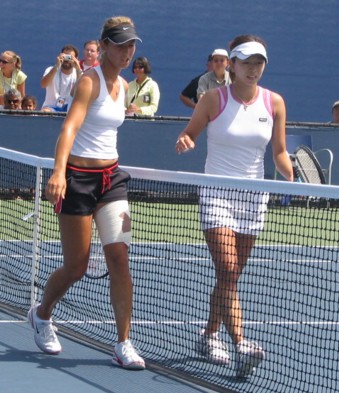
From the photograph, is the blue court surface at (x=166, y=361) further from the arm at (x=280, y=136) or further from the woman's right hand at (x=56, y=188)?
the woman's right hand at (x=56, y=188)

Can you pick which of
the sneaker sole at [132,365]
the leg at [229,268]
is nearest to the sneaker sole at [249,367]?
the leg at [229,268]

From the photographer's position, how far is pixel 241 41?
587cm

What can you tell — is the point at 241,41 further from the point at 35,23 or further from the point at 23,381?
the point at 35,23

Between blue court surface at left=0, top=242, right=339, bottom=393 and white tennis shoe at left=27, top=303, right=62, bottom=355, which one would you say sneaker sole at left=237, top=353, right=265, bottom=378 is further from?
white tennis shoe at left=27, top=303, right=62, bottom=355

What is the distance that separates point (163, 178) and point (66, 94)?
31.0ft

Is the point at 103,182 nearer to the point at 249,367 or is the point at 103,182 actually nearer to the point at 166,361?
the point at 166,361

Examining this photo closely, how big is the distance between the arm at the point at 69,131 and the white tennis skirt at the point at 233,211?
778 millimetres

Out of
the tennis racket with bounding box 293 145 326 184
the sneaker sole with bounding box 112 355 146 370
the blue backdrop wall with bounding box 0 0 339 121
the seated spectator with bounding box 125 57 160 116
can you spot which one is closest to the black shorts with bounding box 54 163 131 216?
the sneaker sole with bounding box 112 355 146 370

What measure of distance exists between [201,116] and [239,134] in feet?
0.79

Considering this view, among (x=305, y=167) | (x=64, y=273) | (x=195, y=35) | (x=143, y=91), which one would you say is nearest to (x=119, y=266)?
(x=64, y=273)

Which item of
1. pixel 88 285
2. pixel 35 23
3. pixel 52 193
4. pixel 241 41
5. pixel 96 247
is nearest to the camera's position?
pixel 52 193

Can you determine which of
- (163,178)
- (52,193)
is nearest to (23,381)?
(52,193)

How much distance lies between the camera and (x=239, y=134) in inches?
228

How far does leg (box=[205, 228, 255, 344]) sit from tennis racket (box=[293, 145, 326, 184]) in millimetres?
8510
